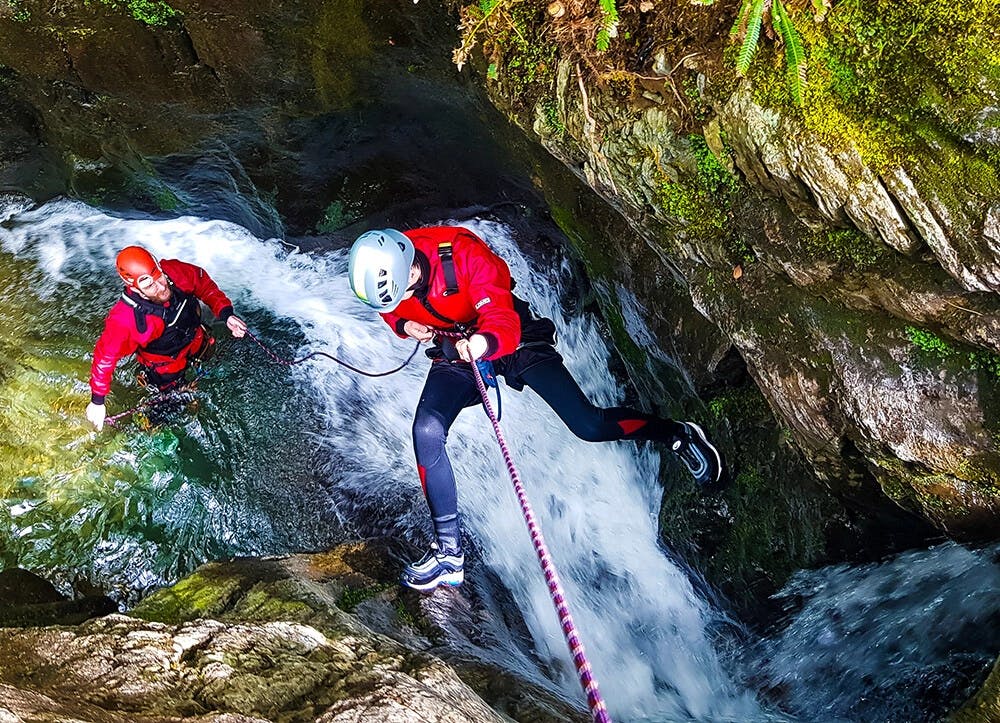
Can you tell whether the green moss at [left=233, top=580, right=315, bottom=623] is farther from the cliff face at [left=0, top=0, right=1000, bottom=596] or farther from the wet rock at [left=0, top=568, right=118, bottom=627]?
the cliff face at [left=0, top=0, right=1000, bottom=596]

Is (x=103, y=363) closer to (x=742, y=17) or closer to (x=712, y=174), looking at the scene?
(x=712, y=174)

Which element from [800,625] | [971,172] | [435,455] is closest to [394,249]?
[435,455]

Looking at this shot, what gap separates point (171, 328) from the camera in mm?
6172

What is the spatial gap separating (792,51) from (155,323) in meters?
5.16

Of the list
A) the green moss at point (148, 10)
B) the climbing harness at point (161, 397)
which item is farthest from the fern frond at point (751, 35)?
the climbing harness at point (161, 397)

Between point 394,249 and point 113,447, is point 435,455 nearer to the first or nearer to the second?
point 394,249

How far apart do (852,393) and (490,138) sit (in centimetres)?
420

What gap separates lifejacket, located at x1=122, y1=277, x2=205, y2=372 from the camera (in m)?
5.77

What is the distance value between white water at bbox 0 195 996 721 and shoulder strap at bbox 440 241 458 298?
7.51 feet

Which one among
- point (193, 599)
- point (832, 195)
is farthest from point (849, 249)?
point (193, 599)

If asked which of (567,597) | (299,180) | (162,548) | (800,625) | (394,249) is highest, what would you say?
(299,180)

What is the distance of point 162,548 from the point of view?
20.4 ft

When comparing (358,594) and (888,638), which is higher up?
(358,594)

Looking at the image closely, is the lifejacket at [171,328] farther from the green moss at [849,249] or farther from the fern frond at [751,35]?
the green moss at [849,249]
